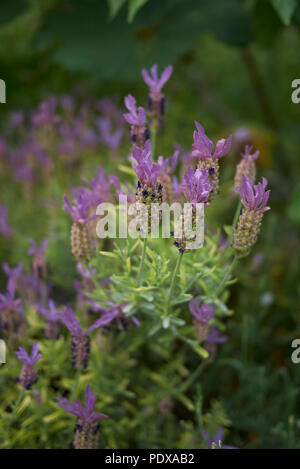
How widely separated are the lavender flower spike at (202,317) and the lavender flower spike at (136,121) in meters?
0.27

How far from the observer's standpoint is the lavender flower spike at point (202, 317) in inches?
29.8

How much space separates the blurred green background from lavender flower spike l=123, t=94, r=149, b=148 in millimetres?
275

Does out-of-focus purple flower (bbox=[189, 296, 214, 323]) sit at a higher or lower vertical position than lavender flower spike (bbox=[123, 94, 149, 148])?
lower

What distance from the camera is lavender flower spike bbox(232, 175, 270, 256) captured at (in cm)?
61

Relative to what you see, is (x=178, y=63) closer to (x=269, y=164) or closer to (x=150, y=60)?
(x=150, y=60)

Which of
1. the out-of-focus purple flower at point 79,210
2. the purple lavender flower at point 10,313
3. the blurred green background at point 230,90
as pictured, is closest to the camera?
the out-of-focus purple flower at point 79,210

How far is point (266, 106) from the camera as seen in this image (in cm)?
168

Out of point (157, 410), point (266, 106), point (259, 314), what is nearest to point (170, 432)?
point (157, 410)

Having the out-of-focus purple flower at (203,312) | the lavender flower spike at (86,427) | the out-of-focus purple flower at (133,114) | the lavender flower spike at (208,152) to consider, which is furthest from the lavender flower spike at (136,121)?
Result: the lavender flower spike at (86,427)

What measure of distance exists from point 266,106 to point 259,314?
868 mm

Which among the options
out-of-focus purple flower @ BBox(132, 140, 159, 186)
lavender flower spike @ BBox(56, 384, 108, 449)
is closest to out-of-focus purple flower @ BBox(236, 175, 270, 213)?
out-of-focus purple flower @ BBox(132, 140, 159, 186)

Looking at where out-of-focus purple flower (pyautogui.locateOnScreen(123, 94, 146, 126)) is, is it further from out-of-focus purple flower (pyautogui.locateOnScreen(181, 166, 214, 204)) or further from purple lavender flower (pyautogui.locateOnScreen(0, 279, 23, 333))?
purple lavender flower (pyautogui.locateOnScreen(0, 279, 23, 333))

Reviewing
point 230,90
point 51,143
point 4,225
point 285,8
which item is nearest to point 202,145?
point 285,8

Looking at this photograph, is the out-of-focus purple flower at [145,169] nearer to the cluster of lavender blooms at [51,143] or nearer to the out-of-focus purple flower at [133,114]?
the out-of-focus purple flower at [133,114]
